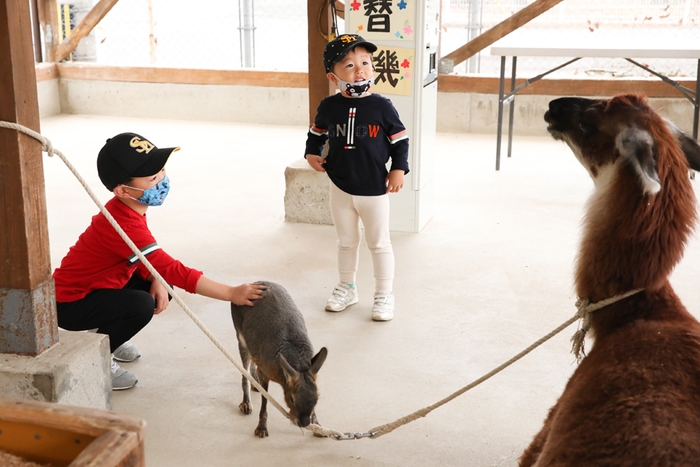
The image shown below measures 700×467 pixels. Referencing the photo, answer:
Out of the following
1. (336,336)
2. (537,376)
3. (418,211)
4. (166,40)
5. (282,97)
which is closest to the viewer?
(537,376)

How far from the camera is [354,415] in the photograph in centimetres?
305

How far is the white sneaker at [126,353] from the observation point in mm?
3504

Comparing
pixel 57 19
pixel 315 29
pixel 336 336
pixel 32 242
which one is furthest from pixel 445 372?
pixel 57 19

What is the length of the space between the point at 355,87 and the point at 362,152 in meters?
0.34

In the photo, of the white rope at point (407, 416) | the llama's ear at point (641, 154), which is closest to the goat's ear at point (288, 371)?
the white rope at point (407, 416)

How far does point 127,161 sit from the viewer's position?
9.64 ft

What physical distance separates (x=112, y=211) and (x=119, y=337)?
555 millimetres

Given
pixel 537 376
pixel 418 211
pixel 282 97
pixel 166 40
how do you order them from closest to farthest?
pixel 537 376 → pixel 418 211 → pixel 282 97 → pixel 166 40

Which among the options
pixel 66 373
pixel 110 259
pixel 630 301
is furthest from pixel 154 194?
pixel 630 301

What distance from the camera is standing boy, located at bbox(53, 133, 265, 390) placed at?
2934mm

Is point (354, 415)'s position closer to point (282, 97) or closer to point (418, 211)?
point (418, 211)

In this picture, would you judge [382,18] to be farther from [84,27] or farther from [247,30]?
[84,27]

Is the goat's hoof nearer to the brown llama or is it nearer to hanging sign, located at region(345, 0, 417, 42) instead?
the brown llama

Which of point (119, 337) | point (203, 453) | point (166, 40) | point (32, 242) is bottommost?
point (203, 453)
